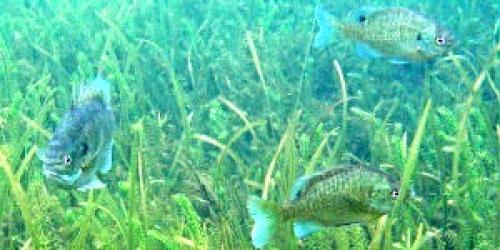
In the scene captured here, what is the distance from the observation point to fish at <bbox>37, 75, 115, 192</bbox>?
2523mm

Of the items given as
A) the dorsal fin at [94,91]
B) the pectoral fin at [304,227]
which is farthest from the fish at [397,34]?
the dorsal fin at [94,91]

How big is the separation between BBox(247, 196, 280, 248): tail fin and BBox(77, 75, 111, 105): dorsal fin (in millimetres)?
700

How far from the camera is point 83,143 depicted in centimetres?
259

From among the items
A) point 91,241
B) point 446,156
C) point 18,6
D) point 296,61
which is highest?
point 18,6

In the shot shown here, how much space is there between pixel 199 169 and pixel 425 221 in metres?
1.64

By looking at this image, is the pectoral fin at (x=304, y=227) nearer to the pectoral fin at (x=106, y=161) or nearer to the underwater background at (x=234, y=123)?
the underwater background at (x=234, y=123)

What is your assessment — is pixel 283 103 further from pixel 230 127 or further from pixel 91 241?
pixel 91 241

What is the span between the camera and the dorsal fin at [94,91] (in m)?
2.76

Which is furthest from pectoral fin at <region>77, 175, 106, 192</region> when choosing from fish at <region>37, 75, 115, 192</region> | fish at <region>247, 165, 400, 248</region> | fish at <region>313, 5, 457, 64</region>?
fish at <region>313, 5, 457, 64</region>

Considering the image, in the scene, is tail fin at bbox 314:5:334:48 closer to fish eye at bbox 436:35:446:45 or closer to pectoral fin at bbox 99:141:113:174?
fish eye at bbox 436:35:446:45

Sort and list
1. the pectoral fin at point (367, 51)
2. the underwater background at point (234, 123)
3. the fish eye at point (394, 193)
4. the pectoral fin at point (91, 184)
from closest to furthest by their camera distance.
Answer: the pectoral fin at point (91, 184) < the fish eye at point (394, 193) < the underwater background at point (234, 123) < the pectoral fin at point (367, 51)

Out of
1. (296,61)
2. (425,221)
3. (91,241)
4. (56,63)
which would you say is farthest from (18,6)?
(425,221)

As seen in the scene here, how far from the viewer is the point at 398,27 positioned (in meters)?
3.86

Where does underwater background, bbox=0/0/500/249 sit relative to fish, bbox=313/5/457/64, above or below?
below
